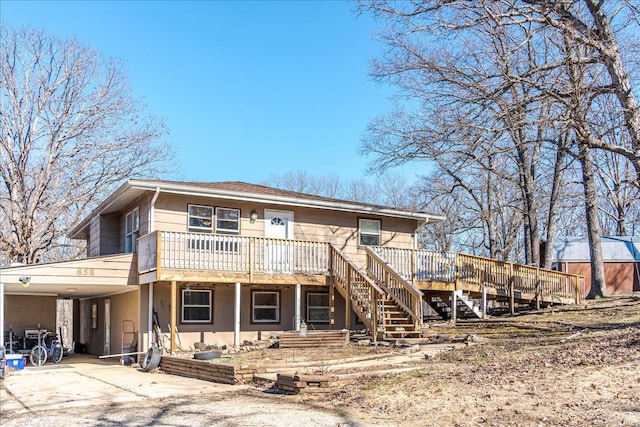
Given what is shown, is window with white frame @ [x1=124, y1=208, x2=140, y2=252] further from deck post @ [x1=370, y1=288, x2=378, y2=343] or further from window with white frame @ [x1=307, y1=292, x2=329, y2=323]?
deck post @ [x1=370, y1=288, x2=378, y2=343]

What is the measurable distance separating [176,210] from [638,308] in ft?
43.1

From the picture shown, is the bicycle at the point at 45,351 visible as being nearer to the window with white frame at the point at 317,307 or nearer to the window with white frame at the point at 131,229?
the window with white frame at the point at 131,229

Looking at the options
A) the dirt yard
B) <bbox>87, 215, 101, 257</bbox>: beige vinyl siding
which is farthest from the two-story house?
the dirt yard

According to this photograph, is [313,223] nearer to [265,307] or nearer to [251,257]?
[265,307]

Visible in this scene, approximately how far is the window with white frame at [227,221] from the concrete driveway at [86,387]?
4.48 meters

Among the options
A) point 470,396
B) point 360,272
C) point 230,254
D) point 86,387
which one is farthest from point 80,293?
point 470,396

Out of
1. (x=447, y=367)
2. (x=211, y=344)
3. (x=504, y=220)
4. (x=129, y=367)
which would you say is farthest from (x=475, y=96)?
(x=504, y=220)

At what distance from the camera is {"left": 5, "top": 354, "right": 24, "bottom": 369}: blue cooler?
15.0 meters

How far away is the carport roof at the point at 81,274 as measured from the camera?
1461 cm

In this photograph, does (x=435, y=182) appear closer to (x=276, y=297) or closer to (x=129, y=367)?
(x=276, y=297)

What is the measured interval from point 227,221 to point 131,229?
10.7ft

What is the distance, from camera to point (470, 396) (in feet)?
27.6

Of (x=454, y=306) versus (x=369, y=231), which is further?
(x=369, y=231)

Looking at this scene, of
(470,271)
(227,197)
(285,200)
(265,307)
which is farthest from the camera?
(470,271)
